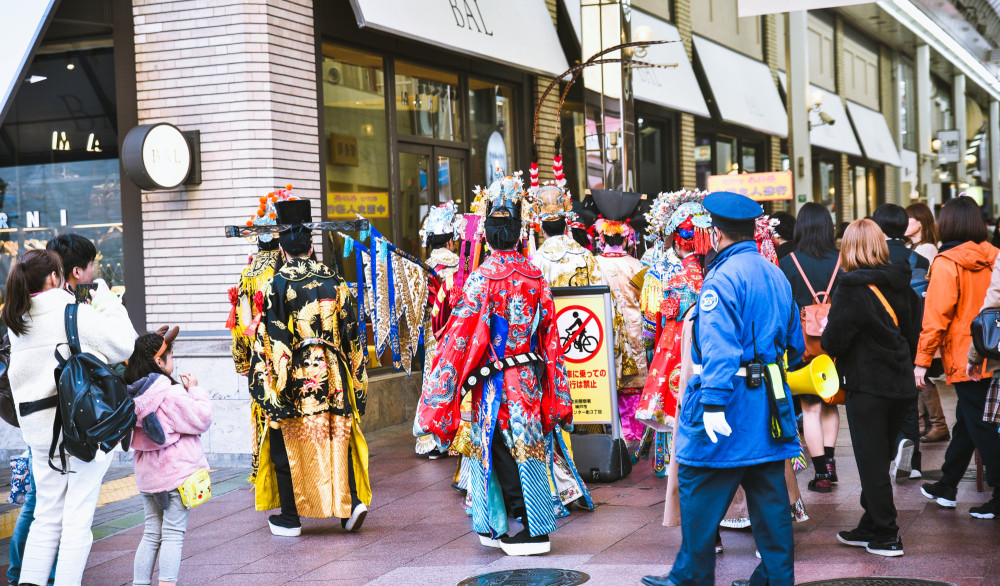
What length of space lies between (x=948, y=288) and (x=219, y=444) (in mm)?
6041

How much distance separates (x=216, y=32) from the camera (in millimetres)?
8953

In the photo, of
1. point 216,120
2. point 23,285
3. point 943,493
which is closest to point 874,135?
point 216,120

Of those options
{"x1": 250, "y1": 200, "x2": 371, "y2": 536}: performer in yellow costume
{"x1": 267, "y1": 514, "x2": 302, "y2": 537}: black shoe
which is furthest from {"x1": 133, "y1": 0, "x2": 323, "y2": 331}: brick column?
{"x1": 267, "y1": 514, "x2": 302, "y2": 537}: black shoe

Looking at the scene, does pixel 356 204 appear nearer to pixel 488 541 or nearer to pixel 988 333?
pixel 488 541

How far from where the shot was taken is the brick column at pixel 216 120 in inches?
350

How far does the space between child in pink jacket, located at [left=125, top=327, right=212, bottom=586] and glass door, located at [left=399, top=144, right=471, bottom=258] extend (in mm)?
6190

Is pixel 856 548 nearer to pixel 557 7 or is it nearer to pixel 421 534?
pixel 421 534

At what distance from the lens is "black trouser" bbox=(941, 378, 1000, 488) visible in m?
6.07

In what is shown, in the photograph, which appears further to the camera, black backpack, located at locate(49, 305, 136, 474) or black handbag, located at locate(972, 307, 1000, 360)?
black handbag, located at locate(972, 307, 1000, 360)

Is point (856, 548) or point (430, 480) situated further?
point (430, 480)

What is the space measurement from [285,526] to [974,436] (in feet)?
14.2

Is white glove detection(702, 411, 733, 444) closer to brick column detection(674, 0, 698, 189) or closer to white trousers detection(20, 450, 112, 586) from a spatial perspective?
white trousers detection(20, 450, 112, 586)

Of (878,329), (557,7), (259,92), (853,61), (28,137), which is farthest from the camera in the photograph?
(853,61)

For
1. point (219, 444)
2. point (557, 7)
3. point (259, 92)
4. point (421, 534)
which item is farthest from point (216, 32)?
point (557, 7)
